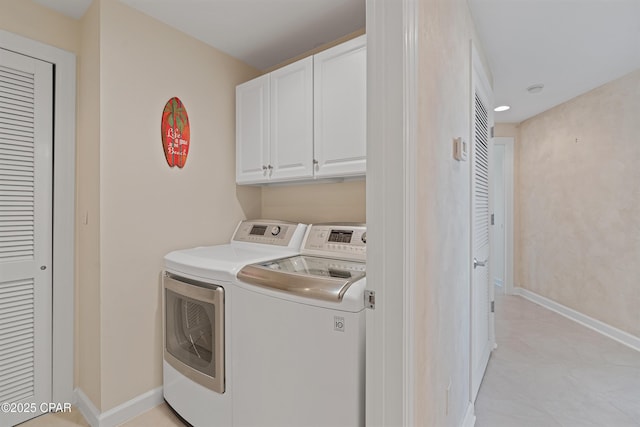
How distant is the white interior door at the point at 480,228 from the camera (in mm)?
1824

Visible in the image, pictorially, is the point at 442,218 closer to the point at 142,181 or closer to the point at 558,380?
the point at 142,181

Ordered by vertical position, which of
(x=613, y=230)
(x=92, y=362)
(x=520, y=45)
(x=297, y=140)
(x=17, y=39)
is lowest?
(x=92, y=362)

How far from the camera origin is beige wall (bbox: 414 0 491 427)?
1005 millimetres

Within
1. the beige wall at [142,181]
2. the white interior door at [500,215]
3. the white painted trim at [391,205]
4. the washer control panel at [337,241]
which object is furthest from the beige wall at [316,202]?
the white interior door at [500,215]

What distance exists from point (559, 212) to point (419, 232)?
3434 millimetres

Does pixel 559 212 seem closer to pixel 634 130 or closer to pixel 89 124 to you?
pixel 634 130

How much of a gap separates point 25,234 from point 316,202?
1794mm

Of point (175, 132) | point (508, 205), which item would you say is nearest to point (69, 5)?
point (175, 132)

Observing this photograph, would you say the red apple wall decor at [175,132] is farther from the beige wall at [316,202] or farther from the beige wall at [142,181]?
the beige wall at [316,202]

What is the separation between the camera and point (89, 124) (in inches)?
70.7

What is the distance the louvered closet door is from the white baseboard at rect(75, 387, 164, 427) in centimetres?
23

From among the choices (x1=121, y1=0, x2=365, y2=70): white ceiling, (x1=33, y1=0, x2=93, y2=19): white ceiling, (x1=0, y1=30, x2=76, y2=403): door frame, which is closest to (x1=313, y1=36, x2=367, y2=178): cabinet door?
(x1=121, y1=0, x2=365, y2=70): white ceiling

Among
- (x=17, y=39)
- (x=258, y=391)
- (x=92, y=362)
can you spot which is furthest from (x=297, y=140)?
(x=92, y=362)

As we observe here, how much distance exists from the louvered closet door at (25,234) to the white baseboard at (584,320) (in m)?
4.42
